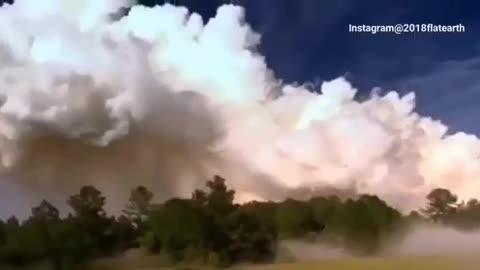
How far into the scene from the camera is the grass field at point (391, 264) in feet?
3.31

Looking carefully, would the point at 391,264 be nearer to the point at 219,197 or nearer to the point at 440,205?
the point at 440,205

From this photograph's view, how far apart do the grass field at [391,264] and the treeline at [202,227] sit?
2cm

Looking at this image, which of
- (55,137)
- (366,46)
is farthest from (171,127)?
(366,46)

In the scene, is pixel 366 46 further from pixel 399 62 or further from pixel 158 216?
pixel 158 216

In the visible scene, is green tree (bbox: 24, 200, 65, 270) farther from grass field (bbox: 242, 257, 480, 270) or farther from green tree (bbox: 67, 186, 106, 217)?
grass field (bbox: 242, 257, 480, 270)

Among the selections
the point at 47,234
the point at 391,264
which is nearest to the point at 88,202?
the point at 47,234

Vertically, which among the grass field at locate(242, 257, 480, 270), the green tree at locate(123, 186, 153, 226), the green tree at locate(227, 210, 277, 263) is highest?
the green tree at locate(123, 186, 153, 226)

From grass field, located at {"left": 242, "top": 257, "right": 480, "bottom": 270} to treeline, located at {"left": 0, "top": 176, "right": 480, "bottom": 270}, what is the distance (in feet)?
0.06

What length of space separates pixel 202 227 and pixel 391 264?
28 cm

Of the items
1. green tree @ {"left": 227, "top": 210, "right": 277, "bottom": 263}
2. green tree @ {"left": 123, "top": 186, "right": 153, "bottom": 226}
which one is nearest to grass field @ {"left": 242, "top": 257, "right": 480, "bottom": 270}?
green tree @ {"left": 227, "top": 210, "right": 277, "bottom": 263}

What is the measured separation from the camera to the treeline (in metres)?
0.99

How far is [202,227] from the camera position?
3.30 ft

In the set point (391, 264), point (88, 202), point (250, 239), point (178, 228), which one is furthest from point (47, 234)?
point (391, 264)

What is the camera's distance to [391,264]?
3.33 ft
